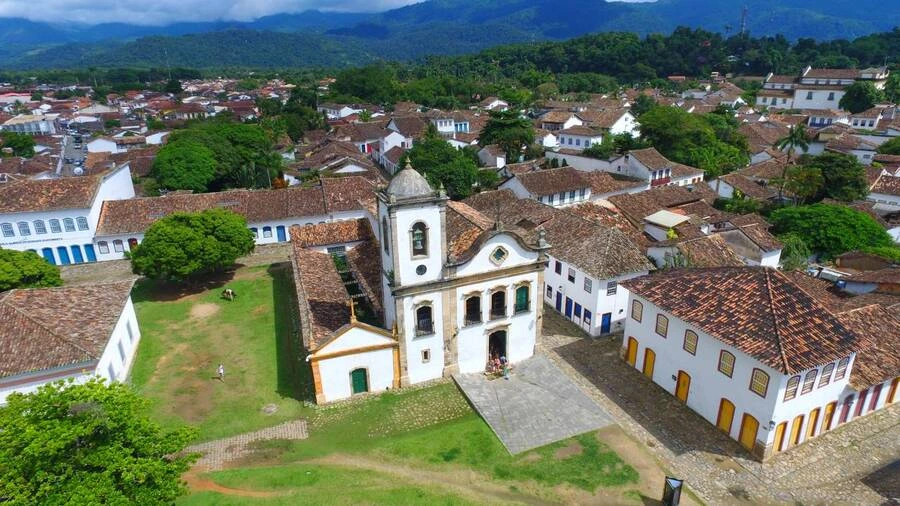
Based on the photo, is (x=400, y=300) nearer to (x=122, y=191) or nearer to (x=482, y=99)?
(x=122, y=191)

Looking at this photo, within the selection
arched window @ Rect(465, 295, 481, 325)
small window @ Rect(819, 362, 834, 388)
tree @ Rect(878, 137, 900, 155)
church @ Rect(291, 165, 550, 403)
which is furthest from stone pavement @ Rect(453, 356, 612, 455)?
tree @ Rect(878, 137, 900, 155)

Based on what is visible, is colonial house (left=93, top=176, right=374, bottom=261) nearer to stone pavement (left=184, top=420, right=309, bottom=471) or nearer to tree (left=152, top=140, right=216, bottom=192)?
tree (left=152, top=140, right=216, bottom=192)

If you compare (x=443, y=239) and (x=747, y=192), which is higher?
(x=443, y=239)

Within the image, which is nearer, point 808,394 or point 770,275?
point 808,394

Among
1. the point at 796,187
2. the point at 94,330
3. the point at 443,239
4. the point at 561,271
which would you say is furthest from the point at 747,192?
the point at 94,330

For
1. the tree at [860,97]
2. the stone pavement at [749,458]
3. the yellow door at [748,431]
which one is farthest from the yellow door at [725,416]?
the tree at [860,97]

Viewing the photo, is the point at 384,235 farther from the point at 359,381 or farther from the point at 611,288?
the point at 611,288
